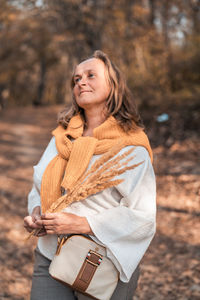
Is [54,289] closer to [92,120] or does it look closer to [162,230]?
[92,120]

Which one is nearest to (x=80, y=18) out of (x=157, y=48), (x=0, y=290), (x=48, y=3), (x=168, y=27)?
(x=48, y=3)

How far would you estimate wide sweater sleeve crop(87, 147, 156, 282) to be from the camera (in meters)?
1.63

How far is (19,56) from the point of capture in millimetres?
19250

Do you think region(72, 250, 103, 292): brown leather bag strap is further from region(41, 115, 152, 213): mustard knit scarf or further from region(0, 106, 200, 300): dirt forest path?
region(0, 106, 200, 300): dirt forest path

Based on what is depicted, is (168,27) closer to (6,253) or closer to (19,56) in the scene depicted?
(19,56)

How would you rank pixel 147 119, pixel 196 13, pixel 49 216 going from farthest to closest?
pixel 196 13
pixel 147 119
pixel 49 216

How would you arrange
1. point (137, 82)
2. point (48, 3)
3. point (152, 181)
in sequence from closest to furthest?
point (152, 181) < point (137, 82) < point (48, 3)

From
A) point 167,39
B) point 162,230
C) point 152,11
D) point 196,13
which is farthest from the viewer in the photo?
point 152,11

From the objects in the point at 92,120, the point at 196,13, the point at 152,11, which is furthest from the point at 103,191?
the point at 152,11

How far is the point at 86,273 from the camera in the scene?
158 centimetres

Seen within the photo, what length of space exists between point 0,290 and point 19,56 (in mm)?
17661

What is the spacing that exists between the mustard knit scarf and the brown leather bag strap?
1.32 ft

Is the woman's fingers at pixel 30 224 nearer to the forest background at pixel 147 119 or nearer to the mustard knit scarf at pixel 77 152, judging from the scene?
the mustard knit scarf at pixel 77 152

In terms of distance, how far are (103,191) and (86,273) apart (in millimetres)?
416
